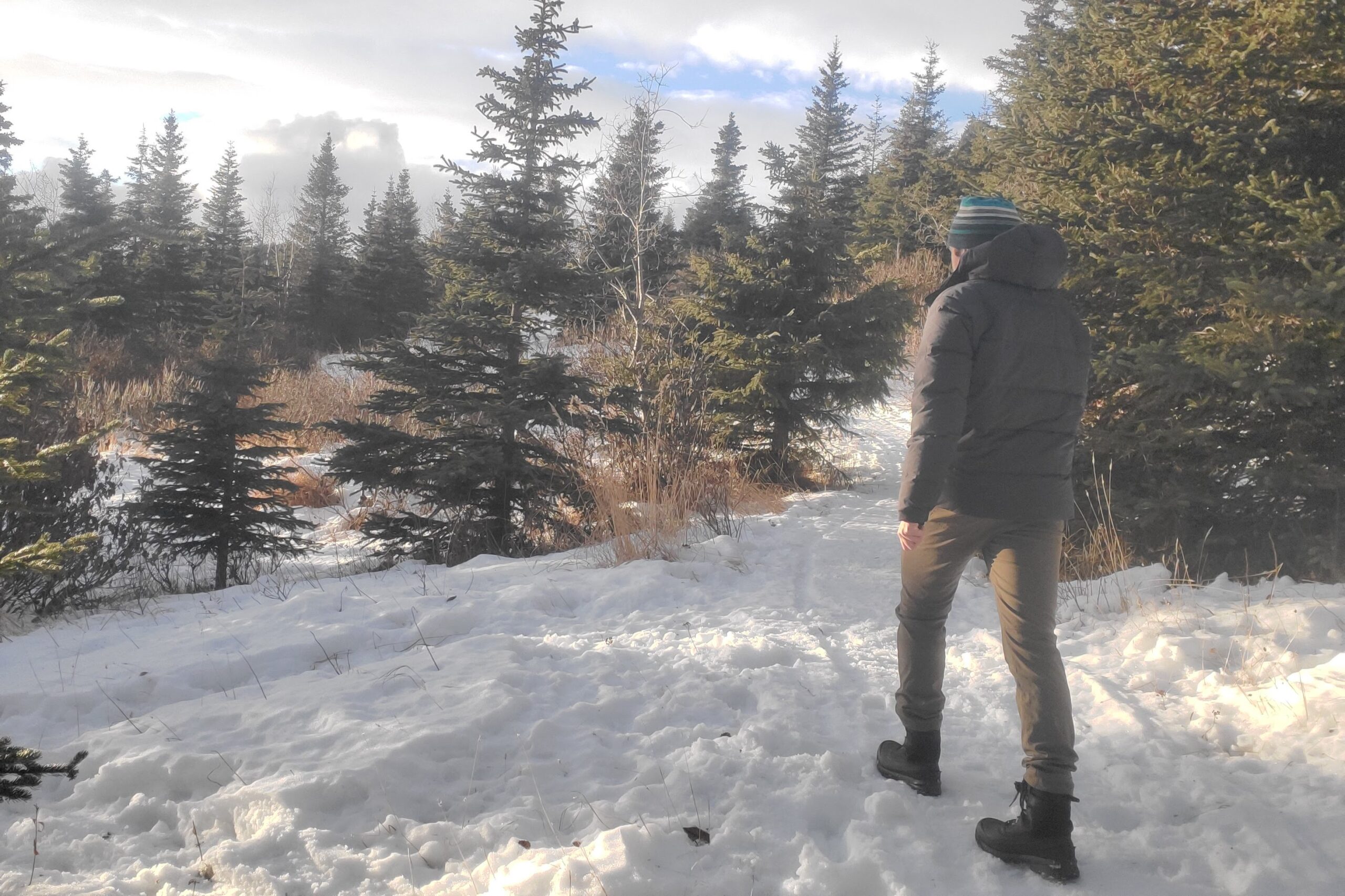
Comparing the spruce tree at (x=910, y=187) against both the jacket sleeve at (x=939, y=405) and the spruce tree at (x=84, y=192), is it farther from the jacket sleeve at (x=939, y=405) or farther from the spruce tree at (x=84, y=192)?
the spruce tree at (x=84, y=192)

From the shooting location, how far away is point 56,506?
6.91 meters

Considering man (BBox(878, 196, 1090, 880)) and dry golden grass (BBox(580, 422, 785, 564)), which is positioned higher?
man (BBox(878, 196, 1090, 880))

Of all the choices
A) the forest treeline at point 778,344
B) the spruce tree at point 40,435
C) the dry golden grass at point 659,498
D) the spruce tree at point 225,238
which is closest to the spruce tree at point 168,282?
the spruce tree at point 225,238

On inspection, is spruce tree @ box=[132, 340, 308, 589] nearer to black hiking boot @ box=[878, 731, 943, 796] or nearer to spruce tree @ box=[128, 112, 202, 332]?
black hiking boot @ box=[878, 731, 943, 796]

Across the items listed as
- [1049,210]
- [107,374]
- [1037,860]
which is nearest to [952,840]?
[1037,860]

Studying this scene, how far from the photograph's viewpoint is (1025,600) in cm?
235

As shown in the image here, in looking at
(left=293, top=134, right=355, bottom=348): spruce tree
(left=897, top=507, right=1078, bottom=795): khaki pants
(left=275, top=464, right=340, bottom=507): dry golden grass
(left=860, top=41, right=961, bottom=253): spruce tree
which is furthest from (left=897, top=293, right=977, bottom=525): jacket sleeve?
(left=293, top=134, right=355, bottom=348): spruce tree

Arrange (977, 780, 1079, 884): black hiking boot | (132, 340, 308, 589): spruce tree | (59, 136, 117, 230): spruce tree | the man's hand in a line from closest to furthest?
1. (977, 780, 1079, 884): black hiking boot
2. the man's hand
3. (132, 340, 308, 589): spruce tree
4. (59, 136, 117, 230): spruce tree

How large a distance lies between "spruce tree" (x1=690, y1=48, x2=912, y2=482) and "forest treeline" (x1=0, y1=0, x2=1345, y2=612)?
0.04m

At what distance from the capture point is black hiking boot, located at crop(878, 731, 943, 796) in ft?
8.62

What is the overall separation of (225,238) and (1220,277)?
32645 millimetres

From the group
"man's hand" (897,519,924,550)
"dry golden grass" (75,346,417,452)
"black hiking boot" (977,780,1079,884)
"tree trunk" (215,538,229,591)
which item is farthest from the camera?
"dry golden grass" (75,346,417,452)

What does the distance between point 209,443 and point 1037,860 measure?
7769 millimetres

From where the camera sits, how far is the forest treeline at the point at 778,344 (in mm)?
4746
